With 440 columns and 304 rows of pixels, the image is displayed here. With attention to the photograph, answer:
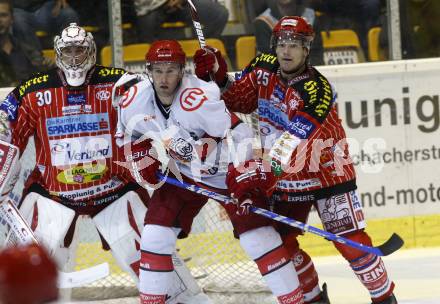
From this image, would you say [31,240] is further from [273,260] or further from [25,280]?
[25,280]

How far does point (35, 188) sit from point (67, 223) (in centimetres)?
23

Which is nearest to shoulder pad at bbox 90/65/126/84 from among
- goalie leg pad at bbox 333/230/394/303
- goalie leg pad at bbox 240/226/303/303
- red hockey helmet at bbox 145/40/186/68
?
red hockey helmet at bbox 145/40/186/68

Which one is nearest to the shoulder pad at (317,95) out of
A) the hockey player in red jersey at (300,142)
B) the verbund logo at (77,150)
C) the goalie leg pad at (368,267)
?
the hockey player in red jersey at (300,142)

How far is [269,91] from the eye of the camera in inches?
142

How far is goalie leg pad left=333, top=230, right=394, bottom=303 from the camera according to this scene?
11.6 ft

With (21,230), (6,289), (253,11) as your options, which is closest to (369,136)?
(253,11)

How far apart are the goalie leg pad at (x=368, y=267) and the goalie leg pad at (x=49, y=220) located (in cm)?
108

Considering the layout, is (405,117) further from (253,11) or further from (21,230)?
(21,230)

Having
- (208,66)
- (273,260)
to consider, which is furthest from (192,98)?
(273,260)

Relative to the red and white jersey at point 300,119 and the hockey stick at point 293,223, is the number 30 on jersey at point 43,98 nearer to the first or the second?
the hockey stick at point 293,223

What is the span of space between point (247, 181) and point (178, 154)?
0.96 feet

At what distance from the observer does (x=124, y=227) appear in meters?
3.58

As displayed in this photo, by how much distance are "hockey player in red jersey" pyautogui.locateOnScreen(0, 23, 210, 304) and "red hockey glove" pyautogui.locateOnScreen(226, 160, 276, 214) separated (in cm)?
49

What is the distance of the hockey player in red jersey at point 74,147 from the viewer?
3.57m
